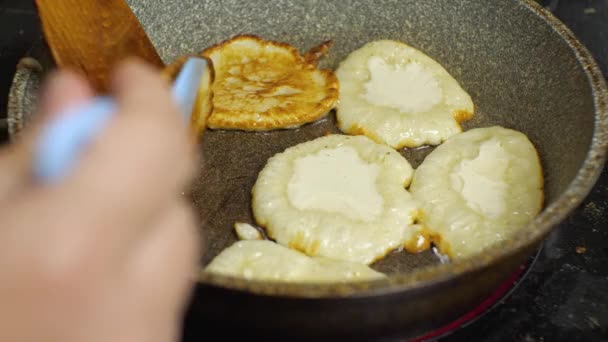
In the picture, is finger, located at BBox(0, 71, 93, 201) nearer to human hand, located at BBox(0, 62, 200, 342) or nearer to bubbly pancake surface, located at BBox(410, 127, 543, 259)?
human hand, located at BBox(0, 62, 200, 342)

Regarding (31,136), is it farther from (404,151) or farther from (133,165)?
(404,151)

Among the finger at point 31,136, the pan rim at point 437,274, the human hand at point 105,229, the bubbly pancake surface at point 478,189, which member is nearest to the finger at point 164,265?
the human hand at point 105,229

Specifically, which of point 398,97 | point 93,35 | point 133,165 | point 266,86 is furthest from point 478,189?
point 133,165

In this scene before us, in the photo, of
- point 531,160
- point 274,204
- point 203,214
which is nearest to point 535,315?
point 531,160

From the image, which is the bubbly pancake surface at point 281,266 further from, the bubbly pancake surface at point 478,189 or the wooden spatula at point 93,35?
the wooden spatula at point 93,35

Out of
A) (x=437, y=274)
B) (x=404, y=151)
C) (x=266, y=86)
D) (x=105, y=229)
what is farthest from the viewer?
(x=266, y=86)

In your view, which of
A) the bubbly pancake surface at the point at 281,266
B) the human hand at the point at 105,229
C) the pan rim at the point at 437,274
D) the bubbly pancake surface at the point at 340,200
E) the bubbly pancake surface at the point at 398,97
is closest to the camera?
the human hand at the point at 105,229

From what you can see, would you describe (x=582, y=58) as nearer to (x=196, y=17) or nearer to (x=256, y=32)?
(x=256, y=32)

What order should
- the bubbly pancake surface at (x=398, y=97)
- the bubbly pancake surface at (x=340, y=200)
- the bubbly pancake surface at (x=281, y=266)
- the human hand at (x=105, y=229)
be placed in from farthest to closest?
the bubbly pancake surface at (x=398, y=97), the bubbly pancake surface at (x=340, y=200), the bubbly pancake surface at (x=281, y=266), the human hand at (x=105, y=229)

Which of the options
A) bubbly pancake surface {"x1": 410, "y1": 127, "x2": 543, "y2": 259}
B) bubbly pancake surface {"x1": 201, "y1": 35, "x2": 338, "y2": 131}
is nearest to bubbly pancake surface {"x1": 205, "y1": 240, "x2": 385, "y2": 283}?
bubbly pancake surface {"x1": 410, "y1": 127, "x2": 543, "y2": 259}
